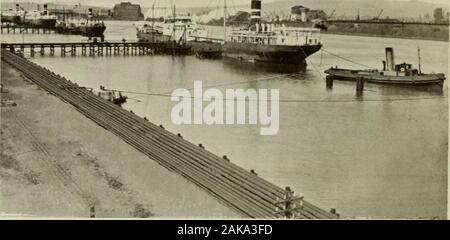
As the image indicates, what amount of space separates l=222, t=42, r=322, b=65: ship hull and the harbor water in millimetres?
5323

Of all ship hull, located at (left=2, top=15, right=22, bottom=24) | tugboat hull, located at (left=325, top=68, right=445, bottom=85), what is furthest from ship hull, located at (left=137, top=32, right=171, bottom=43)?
tugboat hull, located at (left=325, top=68, right=445, bottom=85)

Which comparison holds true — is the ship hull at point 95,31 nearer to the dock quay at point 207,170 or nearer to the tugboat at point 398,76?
the tugboat at point 398,76

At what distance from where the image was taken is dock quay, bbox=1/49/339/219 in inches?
400

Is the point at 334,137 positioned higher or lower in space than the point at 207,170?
lower

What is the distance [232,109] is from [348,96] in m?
12.1

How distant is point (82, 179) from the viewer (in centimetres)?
1224

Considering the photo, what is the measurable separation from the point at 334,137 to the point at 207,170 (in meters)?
10.1

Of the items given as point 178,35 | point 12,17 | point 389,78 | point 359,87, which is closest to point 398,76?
point 389,78

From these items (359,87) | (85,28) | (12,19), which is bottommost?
(359,87)

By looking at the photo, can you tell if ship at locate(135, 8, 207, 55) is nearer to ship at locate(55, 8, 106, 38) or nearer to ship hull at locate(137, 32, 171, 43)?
ship hull at locate(137, 32, 171, 43)

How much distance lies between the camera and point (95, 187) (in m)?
11.7

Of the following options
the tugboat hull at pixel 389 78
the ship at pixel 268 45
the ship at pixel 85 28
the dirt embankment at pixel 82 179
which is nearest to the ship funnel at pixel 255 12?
the ship at pixel 268 45

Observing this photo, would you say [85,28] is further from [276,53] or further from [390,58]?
[390,58]

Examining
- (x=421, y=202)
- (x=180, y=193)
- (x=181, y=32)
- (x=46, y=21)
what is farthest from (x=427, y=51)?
(x=46, y=21)
